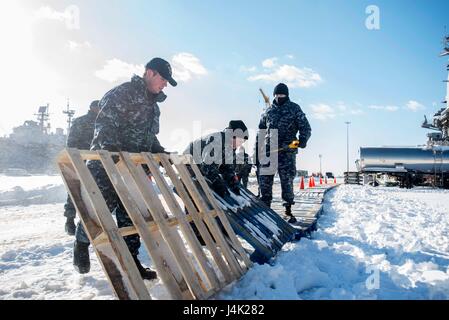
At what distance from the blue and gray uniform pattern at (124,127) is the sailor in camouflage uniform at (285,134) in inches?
99.5

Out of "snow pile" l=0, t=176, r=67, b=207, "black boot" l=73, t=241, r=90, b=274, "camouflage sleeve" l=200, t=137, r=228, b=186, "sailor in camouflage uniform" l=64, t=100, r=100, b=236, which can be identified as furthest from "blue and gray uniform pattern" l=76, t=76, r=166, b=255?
"snow pile" l=0, t=176, r=67, b=207

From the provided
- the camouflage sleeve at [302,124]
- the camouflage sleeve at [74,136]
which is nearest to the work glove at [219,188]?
the camouflage sleeve at [302,124]

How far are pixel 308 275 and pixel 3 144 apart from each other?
58.0m

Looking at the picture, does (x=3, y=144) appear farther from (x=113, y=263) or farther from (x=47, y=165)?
(x=113, y=263)

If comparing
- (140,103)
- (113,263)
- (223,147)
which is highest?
(140,103)

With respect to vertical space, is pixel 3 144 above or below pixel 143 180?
above

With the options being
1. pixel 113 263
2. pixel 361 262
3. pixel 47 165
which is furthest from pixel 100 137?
pixel 47 165

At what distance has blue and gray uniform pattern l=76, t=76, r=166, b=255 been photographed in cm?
300

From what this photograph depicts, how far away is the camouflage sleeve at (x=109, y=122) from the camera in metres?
3.03

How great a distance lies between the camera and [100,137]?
3.04 metres

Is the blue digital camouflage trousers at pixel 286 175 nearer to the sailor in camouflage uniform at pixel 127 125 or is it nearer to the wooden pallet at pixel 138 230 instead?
the sailor in camouflage uniform at pixel 127 125

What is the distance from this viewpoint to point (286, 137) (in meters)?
5.50

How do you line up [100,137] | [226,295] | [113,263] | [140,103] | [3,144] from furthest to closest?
1. [3,144]
2. [140,103]
3. [100,137]
4. [226,295]
5. [113,263]

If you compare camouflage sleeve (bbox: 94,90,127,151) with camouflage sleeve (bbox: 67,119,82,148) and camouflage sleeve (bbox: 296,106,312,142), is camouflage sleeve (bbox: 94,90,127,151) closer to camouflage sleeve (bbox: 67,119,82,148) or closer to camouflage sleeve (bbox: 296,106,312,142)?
camouflage sleeve (bbox: 67,119,82,148)
